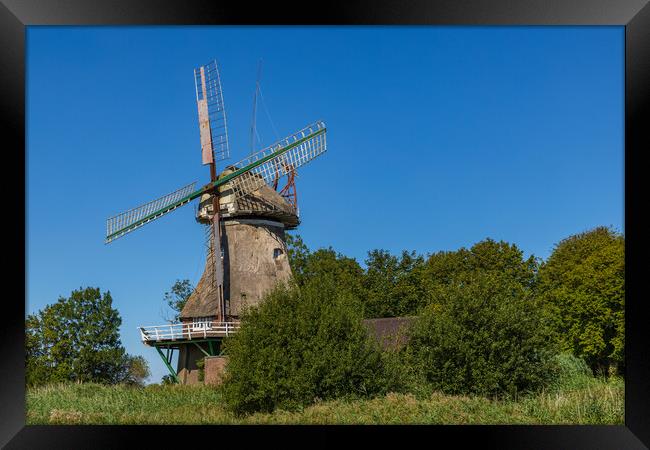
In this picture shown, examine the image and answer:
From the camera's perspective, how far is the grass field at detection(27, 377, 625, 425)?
39.9 ft

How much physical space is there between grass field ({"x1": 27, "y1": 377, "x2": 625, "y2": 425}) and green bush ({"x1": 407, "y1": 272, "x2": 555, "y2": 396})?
0.78m

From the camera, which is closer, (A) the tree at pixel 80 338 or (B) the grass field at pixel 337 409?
(B) the grass field at pixel 337 409

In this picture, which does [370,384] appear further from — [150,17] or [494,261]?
[494,261]

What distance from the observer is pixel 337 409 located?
13242mm

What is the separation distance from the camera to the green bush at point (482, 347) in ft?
54.2

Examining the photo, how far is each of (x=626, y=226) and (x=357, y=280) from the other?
90.9 feet

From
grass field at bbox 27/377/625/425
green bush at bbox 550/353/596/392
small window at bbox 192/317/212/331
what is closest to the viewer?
grass field at bbox 27/377/625/425

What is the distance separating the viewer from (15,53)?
584 cm

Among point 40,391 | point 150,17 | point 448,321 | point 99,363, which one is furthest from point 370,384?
point 99,363

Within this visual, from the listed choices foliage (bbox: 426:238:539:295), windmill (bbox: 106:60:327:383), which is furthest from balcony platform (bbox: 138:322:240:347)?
foliage (bbox: 426:238:539:295)

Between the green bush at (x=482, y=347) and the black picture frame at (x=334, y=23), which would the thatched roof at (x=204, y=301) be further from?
the black picture frame at (x=334, y=23)

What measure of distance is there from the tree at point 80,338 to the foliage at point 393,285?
10.8 meters

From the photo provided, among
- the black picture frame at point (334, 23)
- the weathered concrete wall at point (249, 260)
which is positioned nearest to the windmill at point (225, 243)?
the weathered concrete wall at point (249, 260)

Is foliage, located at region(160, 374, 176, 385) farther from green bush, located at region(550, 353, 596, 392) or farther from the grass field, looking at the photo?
green bush, located at region(550, 353, 596, 392)
